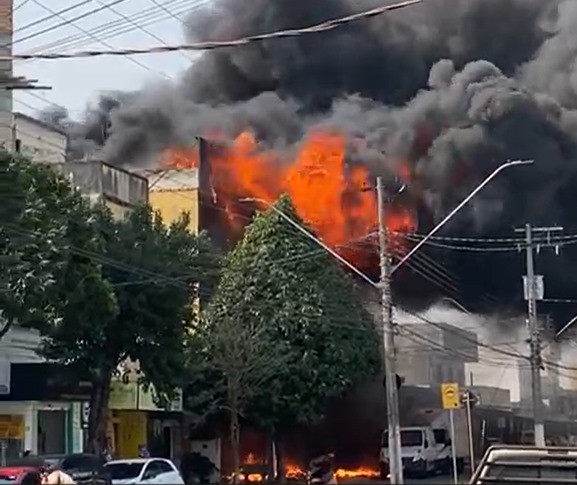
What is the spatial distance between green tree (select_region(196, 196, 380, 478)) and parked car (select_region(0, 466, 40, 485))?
58.0 feet

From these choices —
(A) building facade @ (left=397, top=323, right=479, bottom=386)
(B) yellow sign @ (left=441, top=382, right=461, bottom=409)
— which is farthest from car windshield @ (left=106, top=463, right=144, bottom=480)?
(A) building facade @ (left=397, top=323, right=479, bottom=386)

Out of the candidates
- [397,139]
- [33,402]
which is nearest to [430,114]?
[397,139]

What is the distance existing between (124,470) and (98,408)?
361 inches

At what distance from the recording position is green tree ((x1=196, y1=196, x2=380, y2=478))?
1801 inches

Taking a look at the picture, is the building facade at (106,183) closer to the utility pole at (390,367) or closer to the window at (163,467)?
the window at (163,467)

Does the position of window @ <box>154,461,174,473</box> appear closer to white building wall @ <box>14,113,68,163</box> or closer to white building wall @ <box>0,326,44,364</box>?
white building wall @ <box>0,326,44,364</box>

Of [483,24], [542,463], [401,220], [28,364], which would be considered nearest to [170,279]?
[28,364]

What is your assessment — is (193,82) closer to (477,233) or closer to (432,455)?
(477,233)

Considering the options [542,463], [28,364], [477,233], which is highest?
[477,233]

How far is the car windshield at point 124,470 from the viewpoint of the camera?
3033 centimetres

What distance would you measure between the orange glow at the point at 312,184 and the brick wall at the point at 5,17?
1519cm

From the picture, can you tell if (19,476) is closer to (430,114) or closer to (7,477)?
(7,477)

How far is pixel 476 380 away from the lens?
8294 cm

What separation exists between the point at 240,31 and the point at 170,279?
3609 cm
